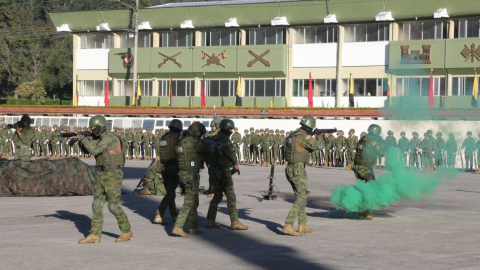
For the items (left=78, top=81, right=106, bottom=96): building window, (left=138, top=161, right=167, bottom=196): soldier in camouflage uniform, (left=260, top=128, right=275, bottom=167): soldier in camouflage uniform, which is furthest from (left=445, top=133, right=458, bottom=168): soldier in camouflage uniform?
(left=78, top=81, right=106, bottom=96): building window

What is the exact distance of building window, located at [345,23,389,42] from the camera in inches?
Result: 1916

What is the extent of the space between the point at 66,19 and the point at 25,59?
30.5 metres

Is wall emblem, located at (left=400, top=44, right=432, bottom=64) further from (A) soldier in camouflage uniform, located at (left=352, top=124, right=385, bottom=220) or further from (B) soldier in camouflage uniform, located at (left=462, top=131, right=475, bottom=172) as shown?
(A) soldier in camouflage uniform, located at (left=352, top=124, right=385, bottom=220)

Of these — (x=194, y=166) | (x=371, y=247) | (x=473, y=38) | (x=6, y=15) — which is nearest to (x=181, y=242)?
(x=194, y=166)

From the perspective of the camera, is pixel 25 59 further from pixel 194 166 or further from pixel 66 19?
pixel 194 166

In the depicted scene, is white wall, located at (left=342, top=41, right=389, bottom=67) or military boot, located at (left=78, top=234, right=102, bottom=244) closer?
military boot, located at (left=78, top=234, right=102, bottom=244)

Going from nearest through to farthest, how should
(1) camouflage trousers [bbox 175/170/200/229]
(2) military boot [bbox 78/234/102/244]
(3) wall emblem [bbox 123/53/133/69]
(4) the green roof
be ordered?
(2) military boot [bbox 78/234/102/244], (1) camouflage trousers [bbox 175/170/200/229], (4) the green roof, (3) wall emblem [bbox 123/53/133/69]

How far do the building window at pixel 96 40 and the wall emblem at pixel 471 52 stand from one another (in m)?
28.8

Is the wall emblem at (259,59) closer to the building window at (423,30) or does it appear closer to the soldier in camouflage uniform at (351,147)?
the building window at (423,30)

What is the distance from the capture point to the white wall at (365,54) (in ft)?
158

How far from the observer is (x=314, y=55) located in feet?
167

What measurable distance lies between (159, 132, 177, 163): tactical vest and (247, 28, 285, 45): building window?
128 ft

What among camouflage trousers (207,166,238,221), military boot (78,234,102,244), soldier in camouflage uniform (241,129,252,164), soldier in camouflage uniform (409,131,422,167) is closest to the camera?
military boot (78,234,102,244)

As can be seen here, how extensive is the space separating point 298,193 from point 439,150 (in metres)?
8.11
